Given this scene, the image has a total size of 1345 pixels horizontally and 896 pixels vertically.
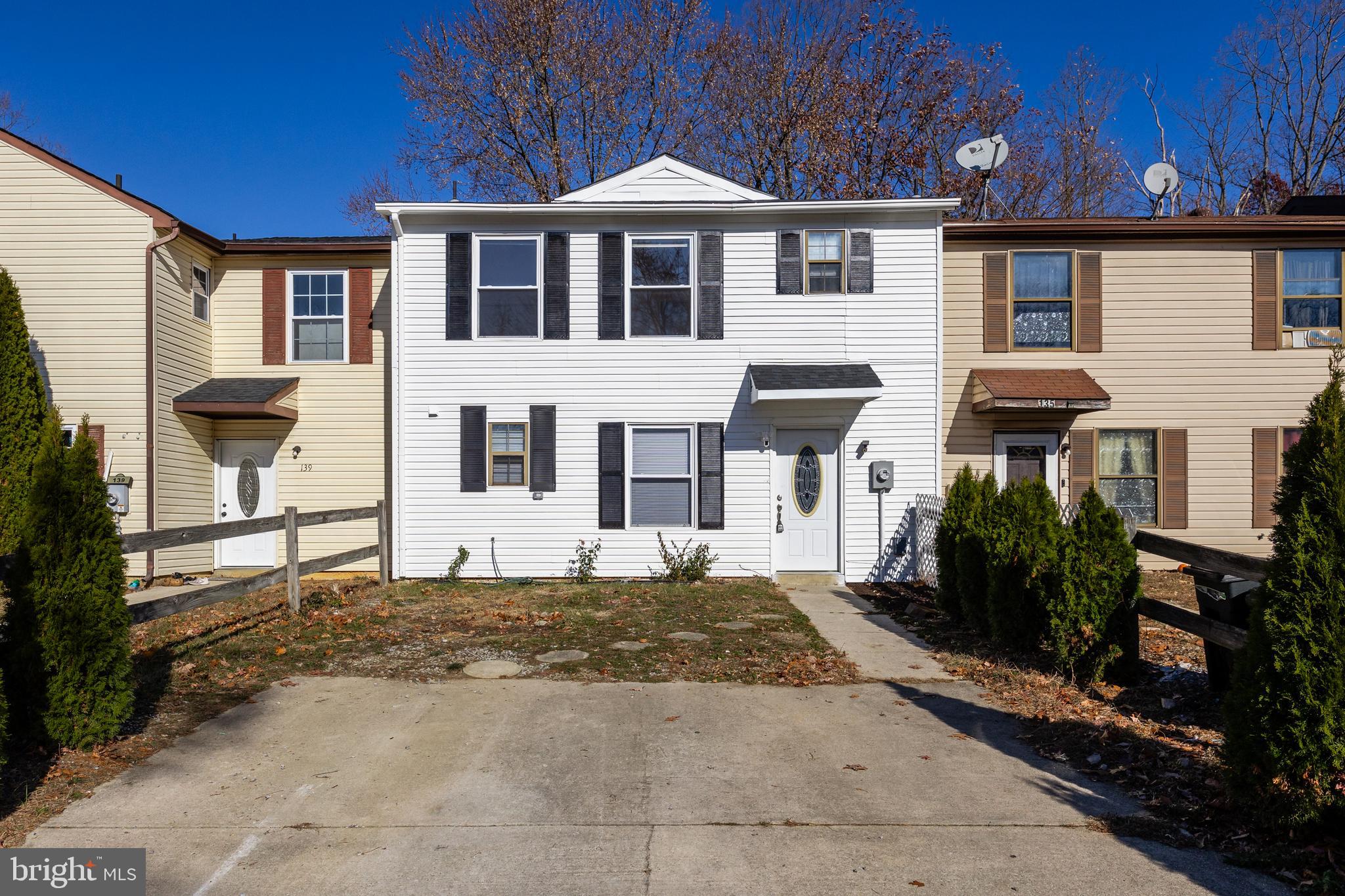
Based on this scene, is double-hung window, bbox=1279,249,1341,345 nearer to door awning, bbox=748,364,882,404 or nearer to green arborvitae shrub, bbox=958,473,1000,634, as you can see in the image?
door awning, bbox=748,364,882,404

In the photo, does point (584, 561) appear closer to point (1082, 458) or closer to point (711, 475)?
point (711, 475)

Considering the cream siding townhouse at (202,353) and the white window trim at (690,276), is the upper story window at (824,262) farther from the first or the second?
the cream siding townhouse at (202,353)

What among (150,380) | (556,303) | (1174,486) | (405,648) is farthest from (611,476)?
(1174,486)

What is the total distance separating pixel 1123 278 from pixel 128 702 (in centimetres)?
1345

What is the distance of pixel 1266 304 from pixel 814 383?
7326mm

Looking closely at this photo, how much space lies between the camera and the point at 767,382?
36.5 ft

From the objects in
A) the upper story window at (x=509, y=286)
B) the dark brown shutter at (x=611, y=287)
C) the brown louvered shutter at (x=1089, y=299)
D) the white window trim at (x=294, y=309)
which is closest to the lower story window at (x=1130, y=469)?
the brown louvered shutter at (x=1089, y=299)

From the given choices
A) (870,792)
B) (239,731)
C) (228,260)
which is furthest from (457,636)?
(228,260)

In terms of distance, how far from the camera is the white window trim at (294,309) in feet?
42.9

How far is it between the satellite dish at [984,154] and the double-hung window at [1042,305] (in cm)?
198

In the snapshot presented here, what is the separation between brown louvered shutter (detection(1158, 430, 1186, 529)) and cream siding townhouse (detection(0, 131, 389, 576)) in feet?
40.0

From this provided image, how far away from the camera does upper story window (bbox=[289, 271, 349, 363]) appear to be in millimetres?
13125

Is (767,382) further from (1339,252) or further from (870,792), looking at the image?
(1339,252)

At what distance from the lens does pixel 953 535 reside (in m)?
8.81
